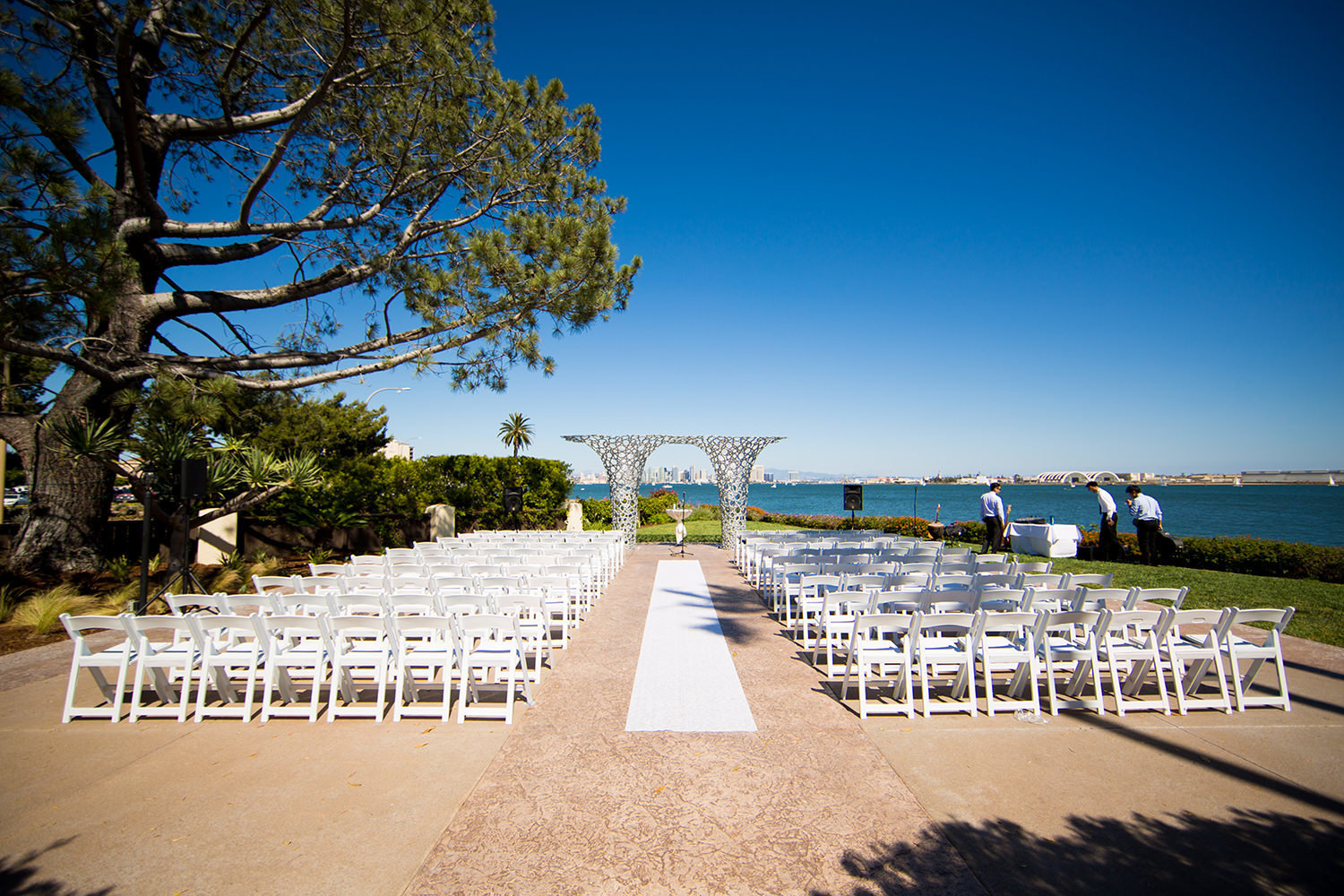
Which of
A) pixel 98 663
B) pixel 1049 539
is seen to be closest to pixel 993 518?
pixel 1049 539

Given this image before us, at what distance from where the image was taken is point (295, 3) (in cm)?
792

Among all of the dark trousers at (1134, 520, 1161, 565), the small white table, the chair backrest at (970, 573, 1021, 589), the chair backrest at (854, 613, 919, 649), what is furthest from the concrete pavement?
the small white table

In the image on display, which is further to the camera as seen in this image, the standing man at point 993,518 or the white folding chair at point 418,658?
the standing man at point 993,518

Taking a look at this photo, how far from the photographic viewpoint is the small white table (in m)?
14.2

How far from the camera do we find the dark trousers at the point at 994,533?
44.0ft

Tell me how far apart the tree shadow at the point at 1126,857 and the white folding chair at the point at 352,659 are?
11.3ft

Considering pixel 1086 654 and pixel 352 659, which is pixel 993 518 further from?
pixel 352 659

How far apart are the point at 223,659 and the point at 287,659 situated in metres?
0.49

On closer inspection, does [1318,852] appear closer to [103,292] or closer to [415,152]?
[103,292]

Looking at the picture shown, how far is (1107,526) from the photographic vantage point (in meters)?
12.9

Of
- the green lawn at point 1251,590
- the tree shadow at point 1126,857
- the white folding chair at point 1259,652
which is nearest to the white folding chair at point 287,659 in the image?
the tree shadow at point 1126,857

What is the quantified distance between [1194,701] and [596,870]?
491cm

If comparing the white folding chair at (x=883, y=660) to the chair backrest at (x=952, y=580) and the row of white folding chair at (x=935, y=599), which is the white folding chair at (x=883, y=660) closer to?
the row of white folding chair at (x=935, y=599)

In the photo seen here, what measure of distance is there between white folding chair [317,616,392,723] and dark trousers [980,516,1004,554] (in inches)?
502
